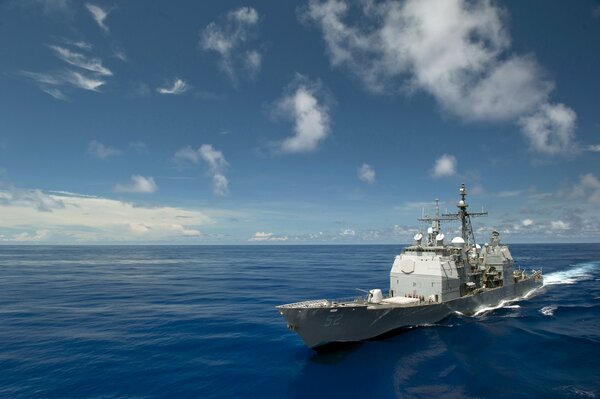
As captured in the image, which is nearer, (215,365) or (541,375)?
(541,375)

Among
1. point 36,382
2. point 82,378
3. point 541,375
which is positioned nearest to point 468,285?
point 541,375

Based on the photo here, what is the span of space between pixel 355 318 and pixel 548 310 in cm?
2732

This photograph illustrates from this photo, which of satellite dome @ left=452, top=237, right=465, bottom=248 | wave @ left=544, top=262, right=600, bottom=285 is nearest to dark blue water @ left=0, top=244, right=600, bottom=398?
satellite dome @ left=452, top=237, right=465, bottom=248

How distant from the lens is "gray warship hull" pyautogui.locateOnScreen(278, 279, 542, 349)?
23.8 m

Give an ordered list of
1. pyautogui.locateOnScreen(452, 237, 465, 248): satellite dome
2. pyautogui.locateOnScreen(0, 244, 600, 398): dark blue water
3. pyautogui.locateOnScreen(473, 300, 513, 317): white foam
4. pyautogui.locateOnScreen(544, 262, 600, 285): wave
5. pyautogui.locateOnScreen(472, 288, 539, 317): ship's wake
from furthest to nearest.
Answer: pyautogui.locateOnScreen(544, 262, 600, 285): wave → pyautogui.locateOnScreen(452, 237, 465, 248): satellite dome → pyautogui.locateOnScreen(472, 288, 539, 317): ship's wake → pyautogui.locateOnScreen(473, 300, 513, 317): white foam → pyautogui.locateOnScreen(0, 244, 600, 398): dark blue water

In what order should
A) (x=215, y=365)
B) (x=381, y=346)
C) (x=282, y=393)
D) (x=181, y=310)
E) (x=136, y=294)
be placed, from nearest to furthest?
(x=282, y=393)
(x=215, y=365)
(x=381, y=346)
(x=181, y=310)
(x=136, y=294)

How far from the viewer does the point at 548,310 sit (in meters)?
38.7

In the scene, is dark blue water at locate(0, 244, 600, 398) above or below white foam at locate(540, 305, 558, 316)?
below

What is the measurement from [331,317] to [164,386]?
11.5m

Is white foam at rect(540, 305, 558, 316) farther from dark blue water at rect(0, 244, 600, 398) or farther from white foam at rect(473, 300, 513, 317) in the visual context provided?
white foam at rect(473, 300, 513, 317)

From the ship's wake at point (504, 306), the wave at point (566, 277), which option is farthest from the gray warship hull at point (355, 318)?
the wave at point (566, 277)

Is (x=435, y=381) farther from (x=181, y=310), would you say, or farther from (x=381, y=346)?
(x=181, y=310)

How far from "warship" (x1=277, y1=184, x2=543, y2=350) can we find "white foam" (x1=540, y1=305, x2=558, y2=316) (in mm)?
4212

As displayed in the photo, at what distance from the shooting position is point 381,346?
2636cm
